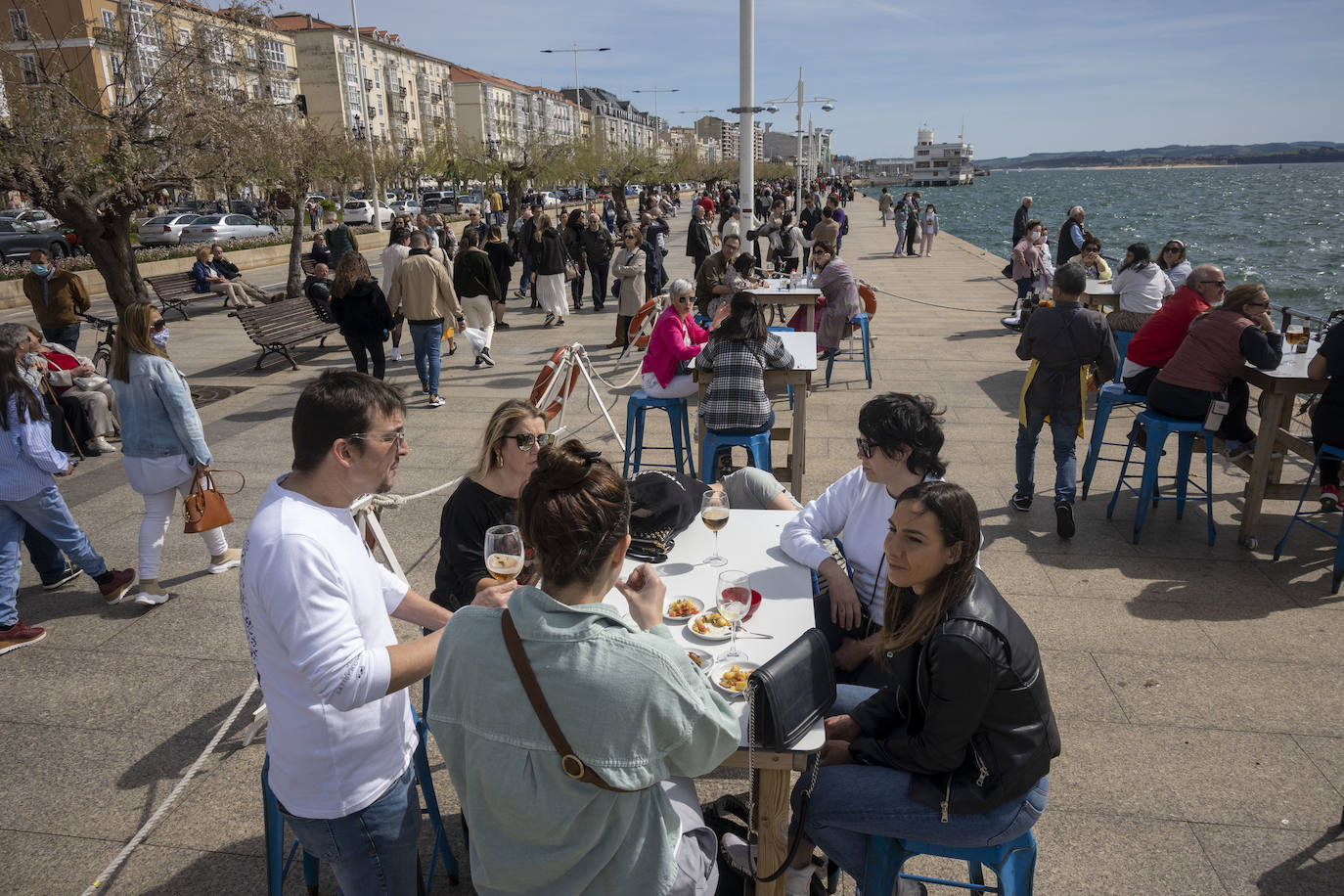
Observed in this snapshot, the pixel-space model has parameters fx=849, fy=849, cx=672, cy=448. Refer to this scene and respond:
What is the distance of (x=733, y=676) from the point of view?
2.55m

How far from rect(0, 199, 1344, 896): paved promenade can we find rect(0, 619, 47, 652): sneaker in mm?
58

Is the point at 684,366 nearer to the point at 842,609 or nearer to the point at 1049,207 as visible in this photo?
the point at 842,609

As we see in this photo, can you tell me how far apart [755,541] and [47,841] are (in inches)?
117

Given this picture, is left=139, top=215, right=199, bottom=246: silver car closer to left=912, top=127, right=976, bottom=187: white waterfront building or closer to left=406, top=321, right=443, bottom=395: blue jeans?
left=406, top=321, right=443, bottom=395: blue jeans

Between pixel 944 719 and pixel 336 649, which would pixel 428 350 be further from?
pixel 944 719

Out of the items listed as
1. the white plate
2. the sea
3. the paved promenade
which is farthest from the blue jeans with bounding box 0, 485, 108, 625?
the sea

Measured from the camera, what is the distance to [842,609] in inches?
133

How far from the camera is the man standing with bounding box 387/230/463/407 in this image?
369 inches

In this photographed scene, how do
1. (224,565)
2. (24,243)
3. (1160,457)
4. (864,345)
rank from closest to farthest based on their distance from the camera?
(224,565), (1160,457), (864,345), (24,243)

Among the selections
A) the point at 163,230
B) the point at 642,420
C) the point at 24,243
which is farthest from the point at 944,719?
the point at 163,230

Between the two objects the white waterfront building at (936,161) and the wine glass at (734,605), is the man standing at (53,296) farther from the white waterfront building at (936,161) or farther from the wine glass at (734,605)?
the white waterfront building at (936,161)

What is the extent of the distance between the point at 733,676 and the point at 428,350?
782 cm

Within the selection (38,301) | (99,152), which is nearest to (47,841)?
(99,152)

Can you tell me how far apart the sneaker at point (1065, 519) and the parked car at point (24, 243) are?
91.6 feet
